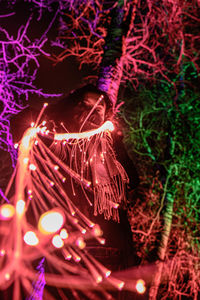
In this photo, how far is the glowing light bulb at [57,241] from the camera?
2.13 m

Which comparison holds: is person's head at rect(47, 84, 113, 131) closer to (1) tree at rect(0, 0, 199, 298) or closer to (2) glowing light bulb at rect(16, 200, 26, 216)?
(2) glowing light bulb at rect(16, 200, 26, 216)

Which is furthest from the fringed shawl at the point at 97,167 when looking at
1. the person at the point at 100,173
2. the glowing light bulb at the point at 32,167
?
the glowing light bulb at the point at 32,167

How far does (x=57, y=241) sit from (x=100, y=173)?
0.74 metres

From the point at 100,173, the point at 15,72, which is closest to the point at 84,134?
the point at 100,173

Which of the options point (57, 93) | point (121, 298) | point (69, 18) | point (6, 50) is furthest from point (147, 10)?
point (121, 298)

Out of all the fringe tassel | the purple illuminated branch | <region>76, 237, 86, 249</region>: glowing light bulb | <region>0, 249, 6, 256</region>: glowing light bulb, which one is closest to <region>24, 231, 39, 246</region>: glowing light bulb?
<region>0, 249, 6, 256</region>: glowing light bulb

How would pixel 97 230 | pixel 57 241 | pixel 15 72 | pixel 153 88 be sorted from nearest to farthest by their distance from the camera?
pixel 57 241 → pixel 97 230 → pixel 15 72 → pixel 153 88

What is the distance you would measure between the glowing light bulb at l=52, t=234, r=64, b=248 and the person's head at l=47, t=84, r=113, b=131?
0.96 meters

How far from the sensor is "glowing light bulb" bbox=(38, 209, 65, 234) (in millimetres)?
2094

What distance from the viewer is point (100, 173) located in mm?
2432

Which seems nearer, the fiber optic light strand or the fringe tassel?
the fiber optic light strand

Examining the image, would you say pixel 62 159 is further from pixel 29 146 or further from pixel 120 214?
pixel 120 214

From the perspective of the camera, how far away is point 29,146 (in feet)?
6.86

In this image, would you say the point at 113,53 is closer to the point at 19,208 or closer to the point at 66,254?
the point at 19,208
